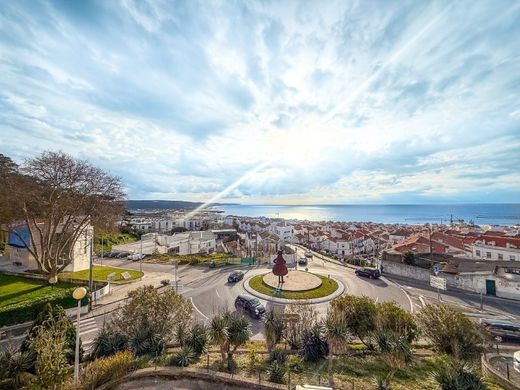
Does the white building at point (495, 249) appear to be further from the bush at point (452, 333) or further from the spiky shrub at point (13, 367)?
the spiky shrub at point (13, 367)

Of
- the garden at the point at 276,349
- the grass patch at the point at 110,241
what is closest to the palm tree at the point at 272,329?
the garden at the point at 276,349

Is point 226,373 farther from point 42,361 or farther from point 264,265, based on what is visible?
point 264,265

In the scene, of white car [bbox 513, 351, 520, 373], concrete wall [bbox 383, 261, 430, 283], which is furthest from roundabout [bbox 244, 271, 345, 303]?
white car [bbox 513, 351, 520, 373]

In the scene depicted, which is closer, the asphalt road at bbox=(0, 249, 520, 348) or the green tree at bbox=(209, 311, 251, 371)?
the green tree at bbox=(209, 311, 251, 371)

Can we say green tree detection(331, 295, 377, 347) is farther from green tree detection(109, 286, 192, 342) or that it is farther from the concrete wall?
the concrete wall

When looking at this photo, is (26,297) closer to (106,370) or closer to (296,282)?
(106,370)

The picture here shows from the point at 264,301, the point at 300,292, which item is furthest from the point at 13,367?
the point at 300,292
